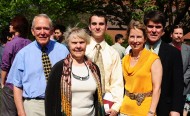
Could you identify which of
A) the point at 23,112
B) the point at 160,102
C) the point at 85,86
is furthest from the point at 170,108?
the point at 23,112

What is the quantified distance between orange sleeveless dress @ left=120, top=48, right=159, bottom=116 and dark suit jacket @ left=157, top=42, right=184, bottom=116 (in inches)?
8.3

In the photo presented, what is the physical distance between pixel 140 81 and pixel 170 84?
0.43 metres

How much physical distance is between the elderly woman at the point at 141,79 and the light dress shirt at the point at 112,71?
90 millimetres

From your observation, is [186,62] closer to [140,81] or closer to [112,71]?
[112,71]

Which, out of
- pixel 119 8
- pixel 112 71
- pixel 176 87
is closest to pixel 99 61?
pixel 112 71

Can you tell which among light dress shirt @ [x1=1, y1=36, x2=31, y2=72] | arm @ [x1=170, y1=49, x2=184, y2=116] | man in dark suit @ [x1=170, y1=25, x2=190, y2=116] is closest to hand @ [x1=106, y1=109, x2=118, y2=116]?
arm @ [x1=170, y1=49, x2=184, y2=116]

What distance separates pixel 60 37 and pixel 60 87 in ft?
17.4

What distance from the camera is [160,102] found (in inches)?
197

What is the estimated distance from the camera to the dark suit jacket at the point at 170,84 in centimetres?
500

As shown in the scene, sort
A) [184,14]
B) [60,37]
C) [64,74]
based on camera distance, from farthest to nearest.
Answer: [184,14] < [60,37] < [64,74]

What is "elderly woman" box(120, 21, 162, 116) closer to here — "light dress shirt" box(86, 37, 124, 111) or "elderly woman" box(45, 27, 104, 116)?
"light dress shirt" box(86, 37, 124, 111)

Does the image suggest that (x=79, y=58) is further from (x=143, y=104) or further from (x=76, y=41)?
(x=143, y=104)

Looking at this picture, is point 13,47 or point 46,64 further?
point 13,47

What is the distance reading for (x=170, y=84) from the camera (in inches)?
199
